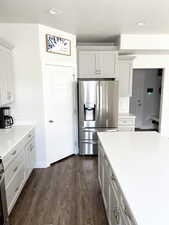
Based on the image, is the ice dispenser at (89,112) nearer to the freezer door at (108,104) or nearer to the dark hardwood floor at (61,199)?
the freezer door at (108,104)

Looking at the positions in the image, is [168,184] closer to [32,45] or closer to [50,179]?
[50,179]

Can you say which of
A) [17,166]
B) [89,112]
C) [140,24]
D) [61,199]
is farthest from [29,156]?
[140,24]

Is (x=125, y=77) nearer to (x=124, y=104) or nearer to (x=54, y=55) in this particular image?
(x=124, y=104)

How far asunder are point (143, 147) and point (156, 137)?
0.57 m

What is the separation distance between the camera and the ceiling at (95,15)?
2.40 meters

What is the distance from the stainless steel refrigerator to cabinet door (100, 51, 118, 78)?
266 mm

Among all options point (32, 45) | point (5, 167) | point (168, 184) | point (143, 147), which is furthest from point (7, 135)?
point (168, 184)

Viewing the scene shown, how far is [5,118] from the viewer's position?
304 centimetres

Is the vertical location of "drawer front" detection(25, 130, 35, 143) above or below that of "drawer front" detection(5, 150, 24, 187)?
above

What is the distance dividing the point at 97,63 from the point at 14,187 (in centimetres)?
306

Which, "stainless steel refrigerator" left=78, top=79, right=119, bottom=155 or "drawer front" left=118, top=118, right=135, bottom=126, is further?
Result: "drawer front" left=118, top=118, right=135, bottom=126

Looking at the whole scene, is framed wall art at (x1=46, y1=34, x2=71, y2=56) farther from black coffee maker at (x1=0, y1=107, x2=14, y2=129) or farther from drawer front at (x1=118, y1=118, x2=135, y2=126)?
drawer front at (x1=118, y1=118, x2=135, y2=126)

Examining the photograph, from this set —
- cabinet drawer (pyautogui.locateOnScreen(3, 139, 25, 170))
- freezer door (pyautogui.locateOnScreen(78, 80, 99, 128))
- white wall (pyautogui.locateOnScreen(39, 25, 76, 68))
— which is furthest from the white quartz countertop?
white wall (pyautogui.locateOnScreen(39, 25, 76, 68))

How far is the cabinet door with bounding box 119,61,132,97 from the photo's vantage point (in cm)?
427
